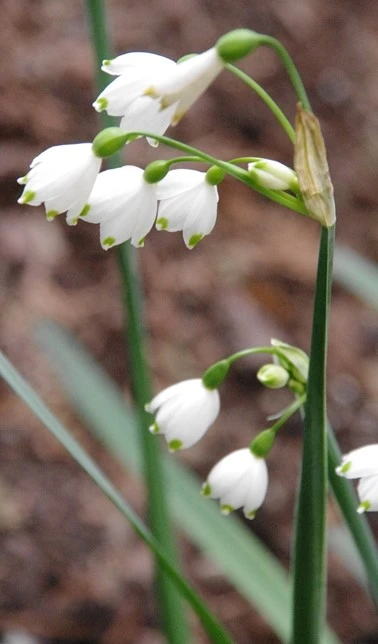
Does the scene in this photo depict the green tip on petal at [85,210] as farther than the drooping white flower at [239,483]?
No

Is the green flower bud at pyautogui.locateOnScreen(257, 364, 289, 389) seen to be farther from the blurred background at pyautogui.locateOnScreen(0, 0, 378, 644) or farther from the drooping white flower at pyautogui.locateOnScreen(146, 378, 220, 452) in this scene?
the blurred background at pyautogui.locateOnScreen(0, 0, 378, 644)

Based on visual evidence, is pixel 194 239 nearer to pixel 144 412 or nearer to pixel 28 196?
pixel 28 196

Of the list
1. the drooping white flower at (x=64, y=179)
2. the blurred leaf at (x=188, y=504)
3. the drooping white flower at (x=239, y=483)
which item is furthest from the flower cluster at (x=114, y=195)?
the blurred leaf at (x=188, y=504)

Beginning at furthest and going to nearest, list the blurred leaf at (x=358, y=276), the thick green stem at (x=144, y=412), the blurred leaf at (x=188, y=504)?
1. the blurred leaf at (x=358, y=276)
2. the blurred leaf at (x=188, y=504)
3. the thick green stem at (x=144, y=412)

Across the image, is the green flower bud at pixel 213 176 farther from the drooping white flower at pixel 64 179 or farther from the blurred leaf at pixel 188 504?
the blurred leaf at pixel 188 504

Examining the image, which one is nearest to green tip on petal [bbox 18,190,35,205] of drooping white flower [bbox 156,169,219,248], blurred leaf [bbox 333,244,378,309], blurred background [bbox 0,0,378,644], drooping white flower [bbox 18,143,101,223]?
drooping white flower [bbox 18,143,101,223]

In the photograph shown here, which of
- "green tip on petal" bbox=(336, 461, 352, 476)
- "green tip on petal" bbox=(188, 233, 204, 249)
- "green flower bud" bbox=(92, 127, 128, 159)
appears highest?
"green flower bud" bbox=(92, 127, 128, 159)

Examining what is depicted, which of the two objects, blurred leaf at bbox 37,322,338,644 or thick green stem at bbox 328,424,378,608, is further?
blurred leaf at bbox 37,322,338,644
